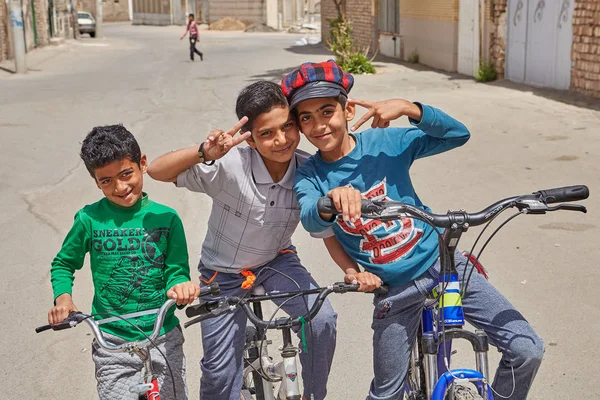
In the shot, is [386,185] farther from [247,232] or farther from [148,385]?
[148,385]

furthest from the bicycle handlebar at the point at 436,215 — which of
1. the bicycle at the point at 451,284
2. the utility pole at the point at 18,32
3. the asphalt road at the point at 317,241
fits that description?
the utility pole at the point at 18,32

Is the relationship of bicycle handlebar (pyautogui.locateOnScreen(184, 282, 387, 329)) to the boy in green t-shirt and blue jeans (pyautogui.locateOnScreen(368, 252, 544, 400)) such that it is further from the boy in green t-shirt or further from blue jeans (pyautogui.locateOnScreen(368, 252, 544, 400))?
the boy in green t-shirt

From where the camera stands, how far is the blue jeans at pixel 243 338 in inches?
136

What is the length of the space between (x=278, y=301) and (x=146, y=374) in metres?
1.05

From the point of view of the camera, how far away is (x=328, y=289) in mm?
2984

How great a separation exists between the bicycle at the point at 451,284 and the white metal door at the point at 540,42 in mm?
13720

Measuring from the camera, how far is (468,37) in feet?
68.8

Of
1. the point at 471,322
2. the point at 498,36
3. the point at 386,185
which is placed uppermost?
the point at 386,185

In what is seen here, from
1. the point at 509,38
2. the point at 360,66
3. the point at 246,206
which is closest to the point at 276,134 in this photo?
Answer: the point at 246,206

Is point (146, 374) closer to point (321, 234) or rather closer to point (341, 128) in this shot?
point (321, 234)

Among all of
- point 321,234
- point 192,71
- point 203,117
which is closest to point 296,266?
point 321,234

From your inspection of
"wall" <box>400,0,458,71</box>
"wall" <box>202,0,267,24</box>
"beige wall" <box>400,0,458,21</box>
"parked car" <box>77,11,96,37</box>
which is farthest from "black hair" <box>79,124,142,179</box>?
"wall" <box>202,0,267,24</box>

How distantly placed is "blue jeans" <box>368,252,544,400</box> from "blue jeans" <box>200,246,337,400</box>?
0.20 m

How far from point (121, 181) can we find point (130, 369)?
728mm
